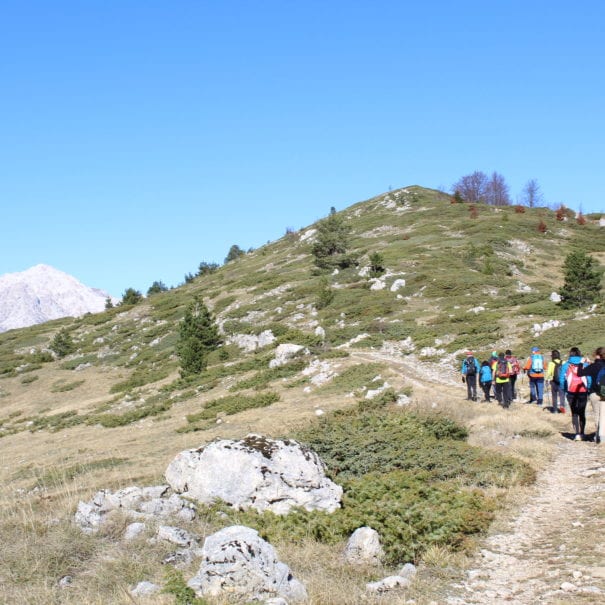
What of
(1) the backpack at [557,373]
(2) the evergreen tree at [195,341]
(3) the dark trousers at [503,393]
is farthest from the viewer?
(2) the evergreen tree at [195,341]

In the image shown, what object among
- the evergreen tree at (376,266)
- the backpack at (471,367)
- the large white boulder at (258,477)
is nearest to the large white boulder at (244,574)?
the large white boulder at (258,477)

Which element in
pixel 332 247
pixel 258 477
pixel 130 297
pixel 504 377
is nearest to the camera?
pixel 258 477

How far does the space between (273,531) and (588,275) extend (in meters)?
37.3

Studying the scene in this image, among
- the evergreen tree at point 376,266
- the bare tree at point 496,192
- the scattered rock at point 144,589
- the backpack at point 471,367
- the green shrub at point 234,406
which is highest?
the bare tree at point 496,192

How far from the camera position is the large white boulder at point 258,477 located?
9.41 meters

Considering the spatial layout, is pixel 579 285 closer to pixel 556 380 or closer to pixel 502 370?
pixel 502 370

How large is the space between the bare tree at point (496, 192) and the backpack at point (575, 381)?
121544mm

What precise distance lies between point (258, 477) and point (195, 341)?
1225 inches

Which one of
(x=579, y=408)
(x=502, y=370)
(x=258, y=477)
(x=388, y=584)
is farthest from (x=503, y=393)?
(x=388, y=584)

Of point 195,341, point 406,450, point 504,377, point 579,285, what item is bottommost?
point 406,450

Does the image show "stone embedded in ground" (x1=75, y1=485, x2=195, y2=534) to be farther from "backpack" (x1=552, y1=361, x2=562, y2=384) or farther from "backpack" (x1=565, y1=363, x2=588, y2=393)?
"backpack" (x1=552, y1=361, x2=562, y2=384)

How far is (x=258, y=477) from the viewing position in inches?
376

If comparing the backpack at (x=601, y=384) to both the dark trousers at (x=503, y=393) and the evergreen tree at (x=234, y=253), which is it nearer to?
the dark trousers at (x=503, y=393)

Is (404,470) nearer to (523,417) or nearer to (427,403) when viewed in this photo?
(523,417)
